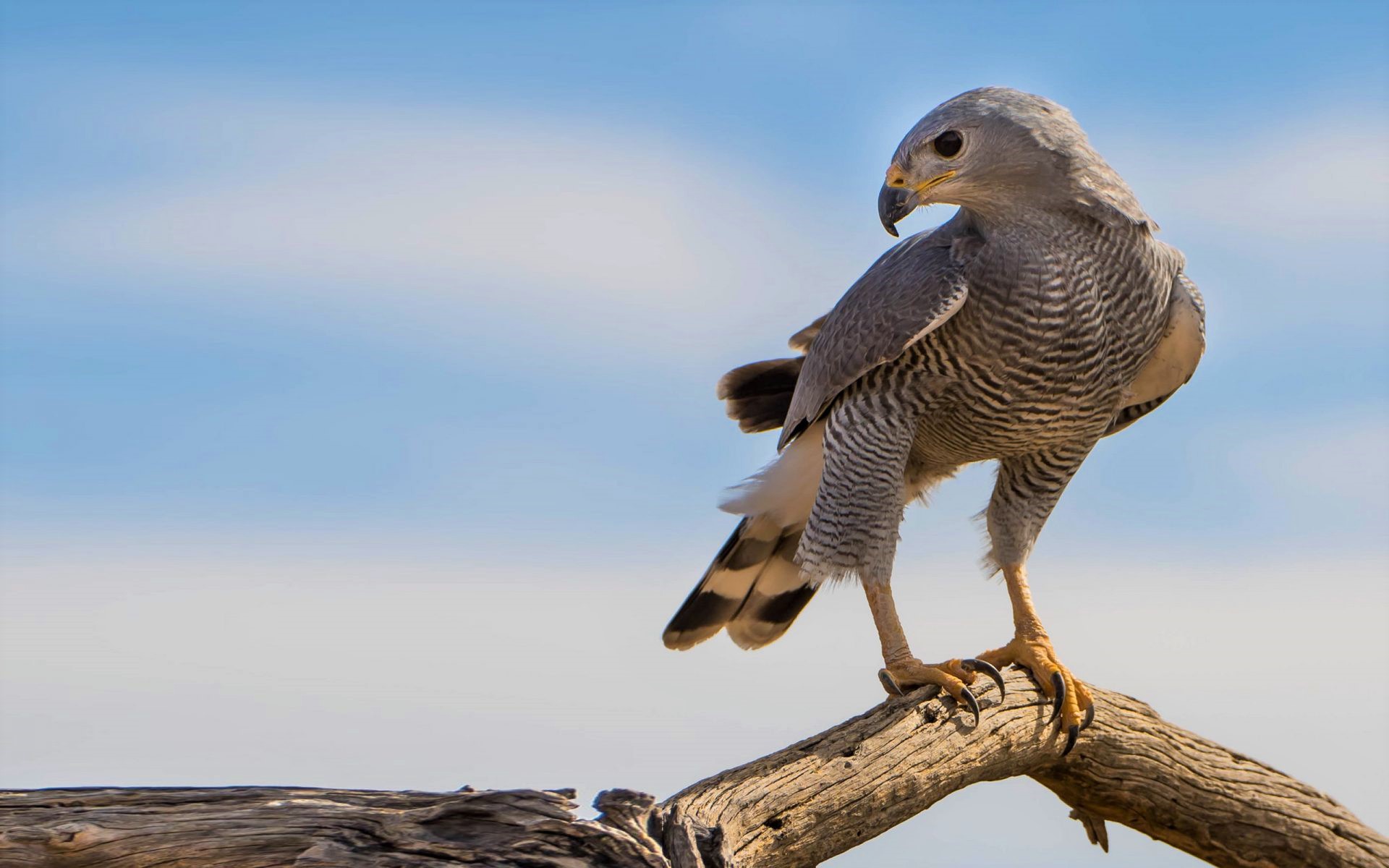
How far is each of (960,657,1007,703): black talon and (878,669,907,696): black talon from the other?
269 millimetres

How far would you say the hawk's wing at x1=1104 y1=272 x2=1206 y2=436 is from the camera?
4.84 meters

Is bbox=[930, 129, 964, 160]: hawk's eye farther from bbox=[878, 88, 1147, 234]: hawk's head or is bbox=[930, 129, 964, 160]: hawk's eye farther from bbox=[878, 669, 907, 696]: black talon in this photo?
bbox=[878, 669, 907, 696]: black talon

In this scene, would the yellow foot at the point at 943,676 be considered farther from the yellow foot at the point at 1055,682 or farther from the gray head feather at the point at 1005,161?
the gray head feather at the point at 1005,161

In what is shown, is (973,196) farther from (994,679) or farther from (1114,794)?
(1114,794)

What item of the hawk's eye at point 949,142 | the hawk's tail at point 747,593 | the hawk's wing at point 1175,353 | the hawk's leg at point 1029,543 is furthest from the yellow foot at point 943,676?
the hawk's eye at point 949,142

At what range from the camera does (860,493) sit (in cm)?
461

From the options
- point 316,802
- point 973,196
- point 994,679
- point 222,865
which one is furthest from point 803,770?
point 973,196

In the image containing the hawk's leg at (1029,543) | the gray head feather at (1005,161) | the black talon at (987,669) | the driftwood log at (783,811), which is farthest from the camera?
the hawk's leg at (1029,543)

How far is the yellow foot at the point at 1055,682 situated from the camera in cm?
471

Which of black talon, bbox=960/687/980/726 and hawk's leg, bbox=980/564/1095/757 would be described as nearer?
black talon, bbox=960/687/980/726

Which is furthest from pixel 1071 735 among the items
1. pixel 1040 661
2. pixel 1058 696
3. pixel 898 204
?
pixel 898 204

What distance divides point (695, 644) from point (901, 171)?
2.44 m

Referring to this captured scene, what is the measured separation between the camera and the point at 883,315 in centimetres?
452

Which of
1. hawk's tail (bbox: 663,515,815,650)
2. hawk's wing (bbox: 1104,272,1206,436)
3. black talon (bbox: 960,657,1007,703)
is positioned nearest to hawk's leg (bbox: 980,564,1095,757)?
black talon (bbox: 960,657,1007,703)
